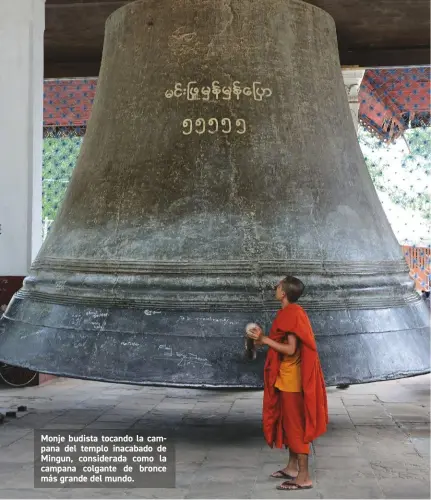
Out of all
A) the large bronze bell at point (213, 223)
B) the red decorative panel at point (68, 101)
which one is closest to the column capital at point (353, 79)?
the red decorative panel at point (68, 101)

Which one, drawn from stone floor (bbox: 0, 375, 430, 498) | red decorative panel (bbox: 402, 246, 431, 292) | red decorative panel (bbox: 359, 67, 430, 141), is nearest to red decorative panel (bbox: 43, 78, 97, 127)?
red decorative panel (bbox: 359, 67, 430, 141)

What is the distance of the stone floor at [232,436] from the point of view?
10.8ft

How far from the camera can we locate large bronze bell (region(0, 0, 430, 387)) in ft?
10.3

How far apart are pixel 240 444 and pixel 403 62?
4295mm

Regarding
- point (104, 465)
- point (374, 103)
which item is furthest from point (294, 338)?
point (374, 103)

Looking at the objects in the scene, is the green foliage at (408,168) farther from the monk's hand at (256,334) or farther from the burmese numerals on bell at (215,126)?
the monk's hand at (256,334)

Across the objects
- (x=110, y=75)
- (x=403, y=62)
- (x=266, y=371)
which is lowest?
(x=266, y=371)

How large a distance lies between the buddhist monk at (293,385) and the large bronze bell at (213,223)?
79 millimetres

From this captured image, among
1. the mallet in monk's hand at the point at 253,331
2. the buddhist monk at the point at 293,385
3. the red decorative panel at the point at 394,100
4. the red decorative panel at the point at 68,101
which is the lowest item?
the buddhist monk at the point at 293,385

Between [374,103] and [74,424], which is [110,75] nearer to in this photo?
[74,424]

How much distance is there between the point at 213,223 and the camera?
3.30 metres

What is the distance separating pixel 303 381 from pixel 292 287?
38cm

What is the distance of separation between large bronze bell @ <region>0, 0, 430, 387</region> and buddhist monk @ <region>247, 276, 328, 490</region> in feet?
0.26

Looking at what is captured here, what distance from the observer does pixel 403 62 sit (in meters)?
7.14
